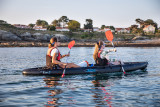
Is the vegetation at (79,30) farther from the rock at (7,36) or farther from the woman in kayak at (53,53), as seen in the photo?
the woman in kayak at (53,53)

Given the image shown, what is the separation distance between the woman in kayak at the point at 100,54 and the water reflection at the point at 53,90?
2.78 m

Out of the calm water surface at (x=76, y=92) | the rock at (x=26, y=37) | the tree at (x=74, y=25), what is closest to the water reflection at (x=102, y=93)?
the calm water surface at (x=76, y=92)

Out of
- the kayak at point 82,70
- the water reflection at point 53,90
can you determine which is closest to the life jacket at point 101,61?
the kayak at point 82,70

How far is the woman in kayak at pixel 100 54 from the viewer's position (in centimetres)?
1301

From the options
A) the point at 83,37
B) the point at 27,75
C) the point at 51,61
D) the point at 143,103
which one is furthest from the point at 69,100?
the point at 83,37

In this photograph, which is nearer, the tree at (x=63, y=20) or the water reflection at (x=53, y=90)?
the water reflection at (x=53, y=90)

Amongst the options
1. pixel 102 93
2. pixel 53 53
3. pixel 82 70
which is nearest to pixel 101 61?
pixel 82 70

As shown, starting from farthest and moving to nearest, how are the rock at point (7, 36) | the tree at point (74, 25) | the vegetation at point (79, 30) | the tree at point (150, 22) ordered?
the tree at point (150, 22) → the tree at point (74, 25) → the vegetation at point (79, 30) → the rock at point (7, 36)

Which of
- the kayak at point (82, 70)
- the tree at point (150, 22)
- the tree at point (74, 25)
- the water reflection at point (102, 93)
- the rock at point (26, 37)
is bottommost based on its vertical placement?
the water reflection at point (102, 93)

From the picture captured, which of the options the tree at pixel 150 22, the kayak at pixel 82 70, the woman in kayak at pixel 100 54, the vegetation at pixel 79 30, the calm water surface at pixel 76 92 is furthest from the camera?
the tree at pixel 150 22

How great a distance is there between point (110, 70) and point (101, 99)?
590 cm

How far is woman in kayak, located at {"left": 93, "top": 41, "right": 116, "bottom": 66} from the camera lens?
13009mm

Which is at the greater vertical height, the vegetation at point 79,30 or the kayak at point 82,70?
the vegetation at point 79,30

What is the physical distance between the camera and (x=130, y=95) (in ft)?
28.2
